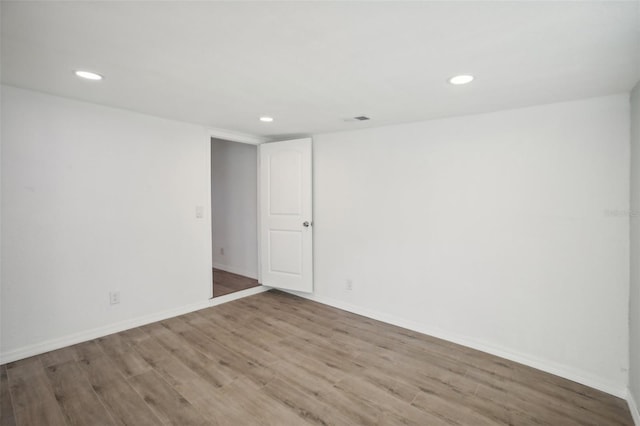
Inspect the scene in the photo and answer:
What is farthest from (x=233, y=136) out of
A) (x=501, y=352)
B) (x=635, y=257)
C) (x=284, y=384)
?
(x=635, y=257)

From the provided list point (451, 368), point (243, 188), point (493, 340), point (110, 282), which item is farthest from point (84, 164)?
point (493, 340)

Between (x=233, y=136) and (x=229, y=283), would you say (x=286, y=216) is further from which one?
(x=229, y=283)

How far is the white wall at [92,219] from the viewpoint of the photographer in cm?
242

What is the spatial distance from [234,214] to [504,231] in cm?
399

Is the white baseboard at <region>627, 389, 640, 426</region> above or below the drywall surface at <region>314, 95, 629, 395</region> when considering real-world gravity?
below

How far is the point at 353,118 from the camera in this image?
9.92 feet

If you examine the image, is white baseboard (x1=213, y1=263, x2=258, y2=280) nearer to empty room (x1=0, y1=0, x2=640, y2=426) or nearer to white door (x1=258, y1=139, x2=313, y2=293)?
white door (x1=258, y1=139, x2=313, y2=293)

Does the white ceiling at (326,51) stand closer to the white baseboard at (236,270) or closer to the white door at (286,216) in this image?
the white door at (286,216)

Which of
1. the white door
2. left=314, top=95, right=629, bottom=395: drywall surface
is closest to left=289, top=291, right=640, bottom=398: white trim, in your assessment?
left=314, top=95, right=629, bottom=395: drywall surface

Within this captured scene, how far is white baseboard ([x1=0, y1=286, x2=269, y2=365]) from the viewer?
2438mm

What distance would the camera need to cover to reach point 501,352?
8.67ft

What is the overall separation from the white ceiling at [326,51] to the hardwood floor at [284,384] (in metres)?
2.13

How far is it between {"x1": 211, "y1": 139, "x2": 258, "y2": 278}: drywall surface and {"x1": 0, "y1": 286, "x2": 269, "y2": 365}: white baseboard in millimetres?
1159

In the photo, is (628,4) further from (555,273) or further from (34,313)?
(34,313)
